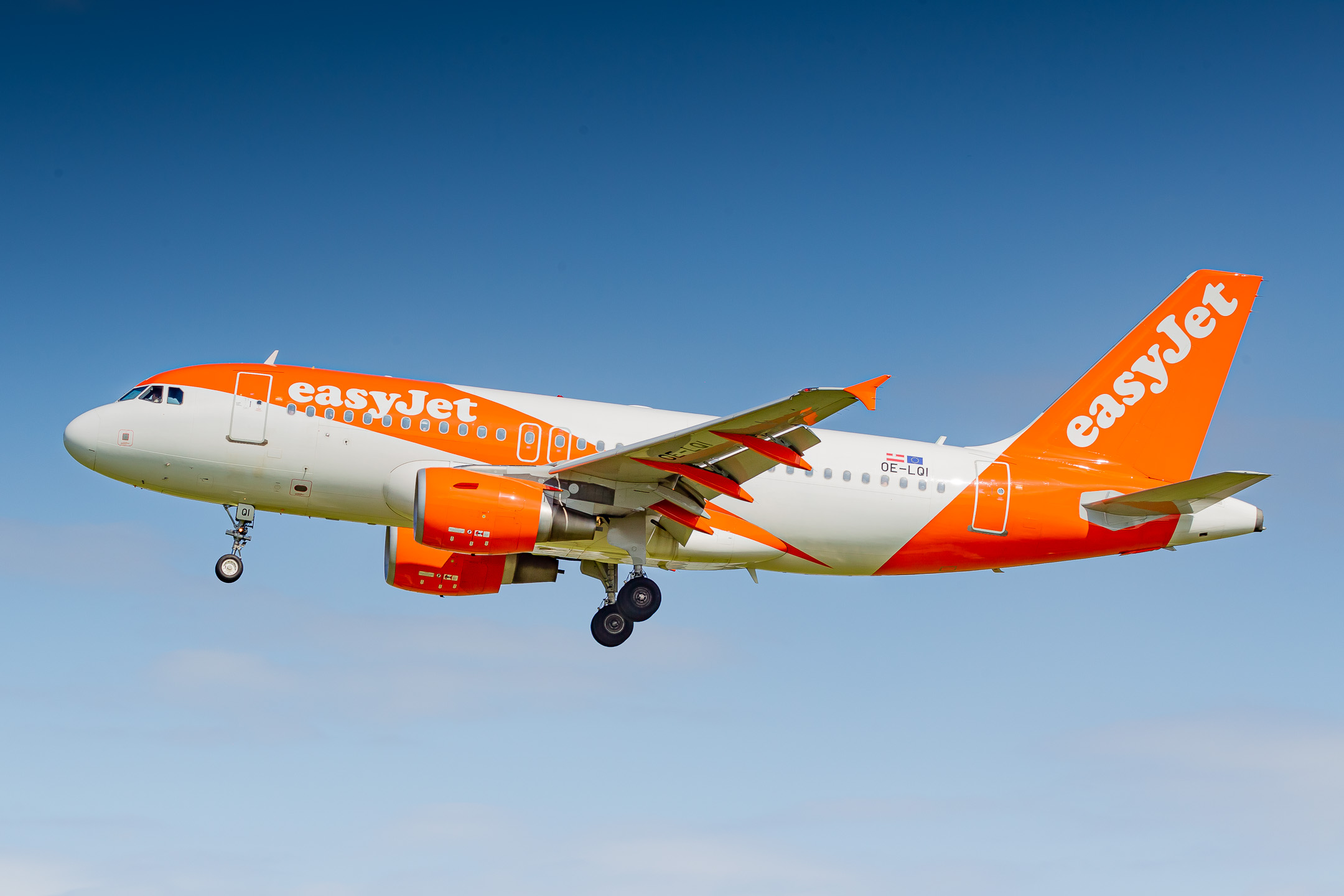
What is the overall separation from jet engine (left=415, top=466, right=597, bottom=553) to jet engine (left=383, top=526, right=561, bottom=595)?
4.13 m

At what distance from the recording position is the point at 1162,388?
27.7 m

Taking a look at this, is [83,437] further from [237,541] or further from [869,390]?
[869,390]

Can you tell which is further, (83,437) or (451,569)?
(451,569)

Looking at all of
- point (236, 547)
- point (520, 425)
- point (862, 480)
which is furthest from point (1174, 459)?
point (236, 547)

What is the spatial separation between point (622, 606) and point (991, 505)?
7.64 meters

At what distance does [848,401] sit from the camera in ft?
64.6

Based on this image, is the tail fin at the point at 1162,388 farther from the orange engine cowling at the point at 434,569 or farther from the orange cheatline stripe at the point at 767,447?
the orange engine cowling at the point at 434,569

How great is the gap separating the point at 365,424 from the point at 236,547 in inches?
140

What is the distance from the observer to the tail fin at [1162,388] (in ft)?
89.5

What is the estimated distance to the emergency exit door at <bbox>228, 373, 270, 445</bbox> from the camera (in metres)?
23.4

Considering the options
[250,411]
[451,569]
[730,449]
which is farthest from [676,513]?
[250,411]

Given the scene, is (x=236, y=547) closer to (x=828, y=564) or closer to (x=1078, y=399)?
(x=828, y=564)

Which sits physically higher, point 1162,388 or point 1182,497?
point 1162,388

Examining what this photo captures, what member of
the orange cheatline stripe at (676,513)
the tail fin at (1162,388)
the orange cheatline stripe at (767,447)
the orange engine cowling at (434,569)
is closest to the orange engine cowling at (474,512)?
the orange cheatline stripe at (676,513)
